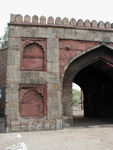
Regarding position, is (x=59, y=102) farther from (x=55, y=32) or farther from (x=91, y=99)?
(x=91, y=99)

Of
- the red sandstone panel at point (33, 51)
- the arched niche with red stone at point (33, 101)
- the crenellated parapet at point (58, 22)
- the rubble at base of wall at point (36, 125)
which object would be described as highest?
the crenellated parapet at point (58, 22)

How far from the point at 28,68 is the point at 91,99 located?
6.72 meters

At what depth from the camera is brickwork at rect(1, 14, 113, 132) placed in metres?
6.43

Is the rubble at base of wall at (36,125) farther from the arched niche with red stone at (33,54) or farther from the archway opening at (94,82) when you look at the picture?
the arched niche with red stone at (33,54)

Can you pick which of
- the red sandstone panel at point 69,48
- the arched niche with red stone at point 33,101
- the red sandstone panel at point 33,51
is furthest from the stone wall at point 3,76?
the red sandstone panel at point 69,48

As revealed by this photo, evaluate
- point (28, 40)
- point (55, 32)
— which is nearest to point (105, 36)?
point (55, 32)

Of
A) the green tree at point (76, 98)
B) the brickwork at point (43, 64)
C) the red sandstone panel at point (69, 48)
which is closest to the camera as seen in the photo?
the brickwork at point (43, 64)

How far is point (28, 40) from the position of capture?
6.92m

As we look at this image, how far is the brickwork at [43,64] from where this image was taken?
6.43 meters

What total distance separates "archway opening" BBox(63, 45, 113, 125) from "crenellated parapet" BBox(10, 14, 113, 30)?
3.62 feet

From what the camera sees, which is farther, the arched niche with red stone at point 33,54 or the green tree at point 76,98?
the green tree at point 76,98

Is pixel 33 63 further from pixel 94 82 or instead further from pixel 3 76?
pixel 94 82

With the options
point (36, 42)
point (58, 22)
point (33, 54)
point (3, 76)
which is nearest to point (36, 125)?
point (33, 54)

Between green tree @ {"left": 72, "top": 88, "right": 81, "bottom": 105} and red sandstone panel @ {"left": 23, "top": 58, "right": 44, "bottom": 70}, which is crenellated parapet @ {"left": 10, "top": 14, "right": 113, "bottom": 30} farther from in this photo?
green tree @ {"left": 72, "top": 88, "right": 81, "bottom": 105}
